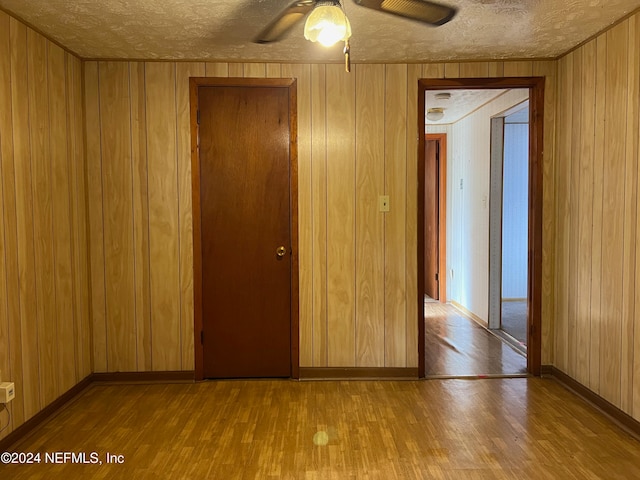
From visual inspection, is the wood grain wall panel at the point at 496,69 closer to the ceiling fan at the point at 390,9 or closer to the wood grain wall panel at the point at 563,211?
the wood grain wall panel at the point at 563,211

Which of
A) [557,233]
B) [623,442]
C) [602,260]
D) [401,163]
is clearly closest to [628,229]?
[602,260]

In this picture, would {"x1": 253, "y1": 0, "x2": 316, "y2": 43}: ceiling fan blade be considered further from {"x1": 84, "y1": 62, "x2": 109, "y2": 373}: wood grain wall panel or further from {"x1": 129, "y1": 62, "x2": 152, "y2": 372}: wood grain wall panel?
{"x1": 84, "y1": 62, "x2": 109, "y2": 373}: wood grain wall panel

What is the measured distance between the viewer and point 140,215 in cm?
341

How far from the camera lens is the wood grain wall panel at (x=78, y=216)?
318cm

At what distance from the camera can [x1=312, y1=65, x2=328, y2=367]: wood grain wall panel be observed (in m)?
3.42

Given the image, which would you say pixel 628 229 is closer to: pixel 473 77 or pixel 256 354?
pixel 473 77

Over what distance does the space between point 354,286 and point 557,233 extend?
1.50m

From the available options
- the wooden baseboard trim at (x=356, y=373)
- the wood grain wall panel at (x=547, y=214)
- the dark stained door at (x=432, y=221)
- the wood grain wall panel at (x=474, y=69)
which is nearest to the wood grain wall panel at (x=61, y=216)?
the wooden baseboard trim at (x=356, y=373)

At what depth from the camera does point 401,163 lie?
3449 millimetres

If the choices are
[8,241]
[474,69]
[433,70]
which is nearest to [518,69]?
[474,69]

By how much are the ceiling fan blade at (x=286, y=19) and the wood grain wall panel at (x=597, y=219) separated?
1897 millimetres

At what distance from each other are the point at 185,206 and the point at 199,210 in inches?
4.0

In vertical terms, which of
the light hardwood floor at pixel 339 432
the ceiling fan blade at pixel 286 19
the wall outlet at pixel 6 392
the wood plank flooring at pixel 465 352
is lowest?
the light hardwood floor at pixel 339 432

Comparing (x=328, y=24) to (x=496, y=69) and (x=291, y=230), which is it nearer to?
(x=291, y=230)
